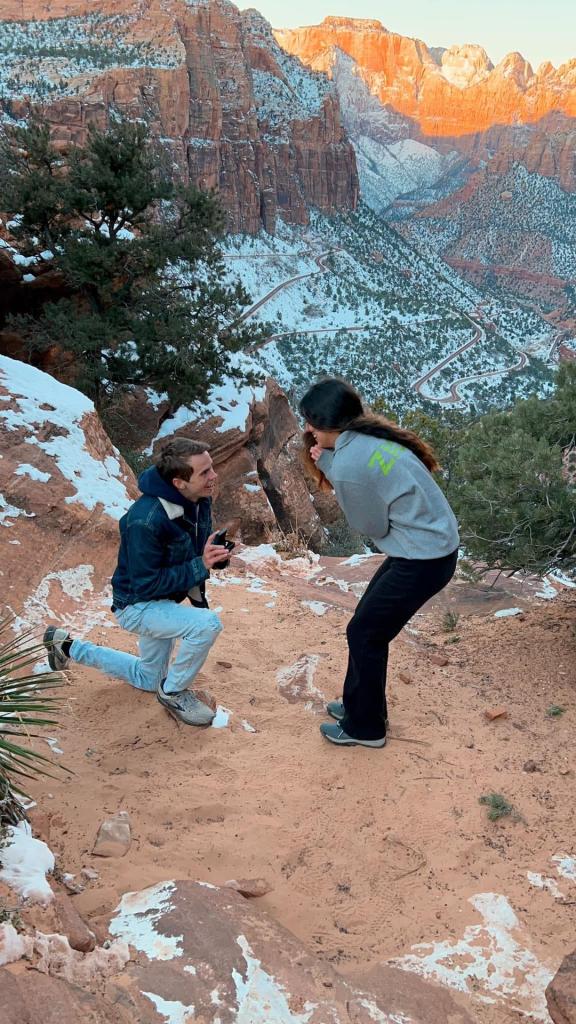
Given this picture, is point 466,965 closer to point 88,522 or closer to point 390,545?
point 390,545

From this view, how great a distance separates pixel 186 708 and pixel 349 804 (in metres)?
0.94

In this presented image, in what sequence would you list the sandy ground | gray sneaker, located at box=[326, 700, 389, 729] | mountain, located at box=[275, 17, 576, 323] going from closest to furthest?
the sandy ground
gray sneaker, located at box=[326, 700, 389, 729]
mountain, located at box=[275, 17, 576, 323]

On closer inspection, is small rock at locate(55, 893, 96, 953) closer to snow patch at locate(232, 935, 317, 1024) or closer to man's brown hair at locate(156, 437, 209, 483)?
snow patch at locate(232, 935, 317, 1024)

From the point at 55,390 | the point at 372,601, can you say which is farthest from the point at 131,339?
the point at 372,601

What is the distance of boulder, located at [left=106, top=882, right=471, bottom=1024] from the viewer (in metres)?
1.89

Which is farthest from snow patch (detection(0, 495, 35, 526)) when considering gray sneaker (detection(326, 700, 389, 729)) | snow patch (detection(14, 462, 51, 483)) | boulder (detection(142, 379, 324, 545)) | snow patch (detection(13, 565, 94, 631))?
boulder (detection(142, 379, 324, 545))

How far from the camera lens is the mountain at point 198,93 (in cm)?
5950

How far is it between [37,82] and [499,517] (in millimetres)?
67436

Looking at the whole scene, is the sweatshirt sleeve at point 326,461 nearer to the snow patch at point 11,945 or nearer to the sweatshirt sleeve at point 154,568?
the sweatshirt sleeve at point 154,568

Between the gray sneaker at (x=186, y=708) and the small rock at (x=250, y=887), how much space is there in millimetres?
992

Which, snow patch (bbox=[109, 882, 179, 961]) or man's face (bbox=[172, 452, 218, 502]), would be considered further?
man's face (bbox=[172, 452, 218, 502])

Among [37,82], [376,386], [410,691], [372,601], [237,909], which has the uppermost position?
[37,82]

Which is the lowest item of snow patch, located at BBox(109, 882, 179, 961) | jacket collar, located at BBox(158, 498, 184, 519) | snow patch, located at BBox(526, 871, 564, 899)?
A: snow patch, located at BBox(526, 871, 564, 899)

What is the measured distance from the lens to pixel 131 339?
A: 42.1 feet
